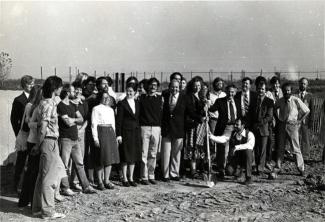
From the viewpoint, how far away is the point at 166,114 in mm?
7680

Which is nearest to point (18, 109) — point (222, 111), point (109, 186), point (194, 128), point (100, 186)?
point (100, 186)

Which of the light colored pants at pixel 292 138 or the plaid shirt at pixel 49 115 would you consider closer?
the plaid shirt at pixel 49 115

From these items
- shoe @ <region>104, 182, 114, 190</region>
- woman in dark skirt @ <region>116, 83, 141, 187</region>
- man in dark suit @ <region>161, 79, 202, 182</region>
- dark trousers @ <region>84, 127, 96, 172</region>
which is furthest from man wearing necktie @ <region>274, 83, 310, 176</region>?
dark trousers @ <region>84, 127, 96, 172</region>

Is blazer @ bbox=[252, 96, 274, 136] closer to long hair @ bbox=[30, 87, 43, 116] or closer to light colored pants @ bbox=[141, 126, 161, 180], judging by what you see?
light colored pants @ bbox=[141, 126, 161, 180]

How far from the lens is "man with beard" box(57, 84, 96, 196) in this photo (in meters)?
6.44

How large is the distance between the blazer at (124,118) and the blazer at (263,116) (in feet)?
7.84

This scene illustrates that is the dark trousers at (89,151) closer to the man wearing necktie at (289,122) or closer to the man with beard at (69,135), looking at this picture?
the man with beard at (69,135)

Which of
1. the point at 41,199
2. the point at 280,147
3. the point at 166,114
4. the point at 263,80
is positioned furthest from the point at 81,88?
the point at 280,147

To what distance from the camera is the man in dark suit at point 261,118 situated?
25.7 ft

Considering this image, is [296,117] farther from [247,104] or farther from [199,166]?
[199,166]

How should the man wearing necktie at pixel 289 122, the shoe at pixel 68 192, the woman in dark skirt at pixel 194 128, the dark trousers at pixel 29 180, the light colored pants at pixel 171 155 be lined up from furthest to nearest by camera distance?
the man wearing necktie at pixel 289 122, the woman in dark skirt at pixel 194 128, the light colored pants at pixel 171 155, the shoe at pixel 68 192, the dark trousers at pixel 29 180

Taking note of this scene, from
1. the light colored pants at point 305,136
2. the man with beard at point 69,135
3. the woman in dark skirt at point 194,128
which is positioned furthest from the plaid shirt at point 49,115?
the light colored pants at point 305,136

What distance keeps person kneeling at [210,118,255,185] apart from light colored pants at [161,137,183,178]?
27.3 inches

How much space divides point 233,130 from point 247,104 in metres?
0.62
